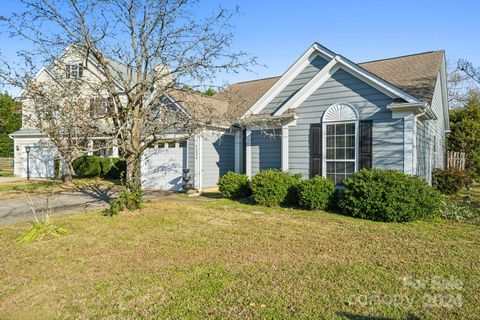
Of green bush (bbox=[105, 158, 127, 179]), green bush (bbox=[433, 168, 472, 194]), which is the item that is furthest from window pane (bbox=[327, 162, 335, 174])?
green bush (bbox=[105, 158, 127, 179])

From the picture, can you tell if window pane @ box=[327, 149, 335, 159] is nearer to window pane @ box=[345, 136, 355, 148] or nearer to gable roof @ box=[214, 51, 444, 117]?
window pane @ box=[345, 136, 355, 148]

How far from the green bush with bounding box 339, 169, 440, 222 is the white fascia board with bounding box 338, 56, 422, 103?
2.37 metres

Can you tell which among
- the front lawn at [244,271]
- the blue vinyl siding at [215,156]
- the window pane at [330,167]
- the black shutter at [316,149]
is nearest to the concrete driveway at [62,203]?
the front lawn at [244,271]

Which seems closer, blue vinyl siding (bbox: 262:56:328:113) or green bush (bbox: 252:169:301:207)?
green bush (bbox: 252:169:301:207)

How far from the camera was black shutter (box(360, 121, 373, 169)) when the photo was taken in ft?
30.8

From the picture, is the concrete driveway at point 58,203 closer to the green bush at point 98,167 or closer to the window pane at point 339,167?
the green bush at point 98,167

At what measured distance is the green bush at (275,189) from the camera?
9812 mm

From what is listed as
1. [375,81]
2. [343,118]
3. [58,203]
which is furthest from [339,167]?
[58,203]

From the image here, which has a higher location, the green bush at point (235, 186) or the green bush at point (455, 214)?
the green bush at point (235, 186)

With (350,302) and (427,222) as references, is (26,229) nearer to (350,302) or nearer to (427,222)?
(350,302)

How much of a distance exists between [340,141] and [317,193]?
6.87ft

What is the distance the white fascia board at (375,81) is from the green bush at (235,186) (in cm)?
518

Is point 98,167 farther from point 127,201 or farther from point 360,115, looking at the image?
point 360,115

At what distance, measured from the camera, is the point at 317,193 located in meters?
8.99
